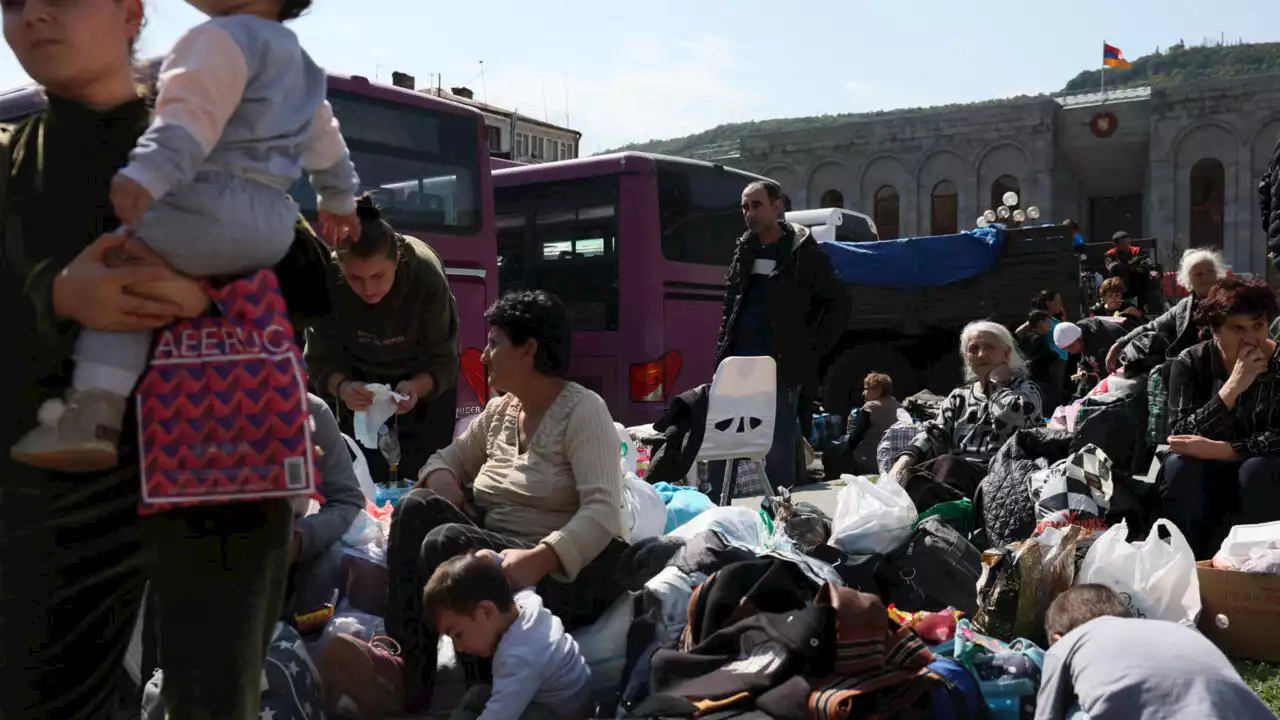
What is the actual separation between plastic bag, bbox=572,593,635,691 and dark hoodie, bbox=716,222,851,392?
3585 mm

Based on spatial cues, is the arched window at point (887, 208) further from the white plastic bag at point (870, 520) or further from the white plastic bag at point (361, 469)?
the white plastic bag at point (361, 469)

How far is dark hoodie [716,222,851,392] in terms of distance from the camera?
6.98 m

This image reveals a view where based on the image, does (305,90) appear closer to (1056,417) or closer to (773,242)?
(773,242)

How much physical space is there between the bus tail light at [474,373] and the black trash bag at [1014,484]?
3.48 m

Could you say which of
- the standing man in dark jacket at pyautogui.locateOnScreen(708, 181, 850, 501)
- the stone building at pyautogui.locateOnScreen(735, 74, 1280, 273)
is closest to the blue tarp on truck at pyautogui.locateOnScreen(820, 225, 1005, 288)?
the standing man in dark jacket at pyautogui.locateOnScreen(708, 181, 850, 501)

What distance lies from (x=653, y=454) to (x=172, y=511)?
5.41 m

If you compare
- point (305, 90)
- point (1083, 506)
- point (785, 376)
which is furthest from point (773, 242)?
point (305, 90)

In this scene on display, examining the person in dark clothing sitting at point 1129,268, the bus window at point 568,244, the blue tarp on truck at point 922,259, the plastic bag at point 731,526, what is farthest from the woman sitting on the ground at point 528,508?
the person in dark clothing sitting at point 1129,268

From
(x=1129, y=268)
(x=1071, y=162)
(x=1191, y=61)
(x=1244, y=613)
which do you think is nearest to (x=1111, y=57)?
(x=1071, y=162)

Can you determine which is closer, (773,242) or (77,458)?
(77,458)

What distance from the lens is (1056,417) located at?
6945 mm

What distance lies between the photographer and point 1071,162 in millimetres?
38375

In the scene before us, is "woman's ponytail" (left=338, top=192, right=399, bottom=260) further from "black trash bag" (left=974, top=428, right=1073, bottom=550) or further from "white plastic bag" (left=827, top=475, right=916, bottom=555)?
"black trash bag" (left=974, top=428, right=1073, bottom=550)

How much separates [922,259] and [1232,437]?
26.5 feet
